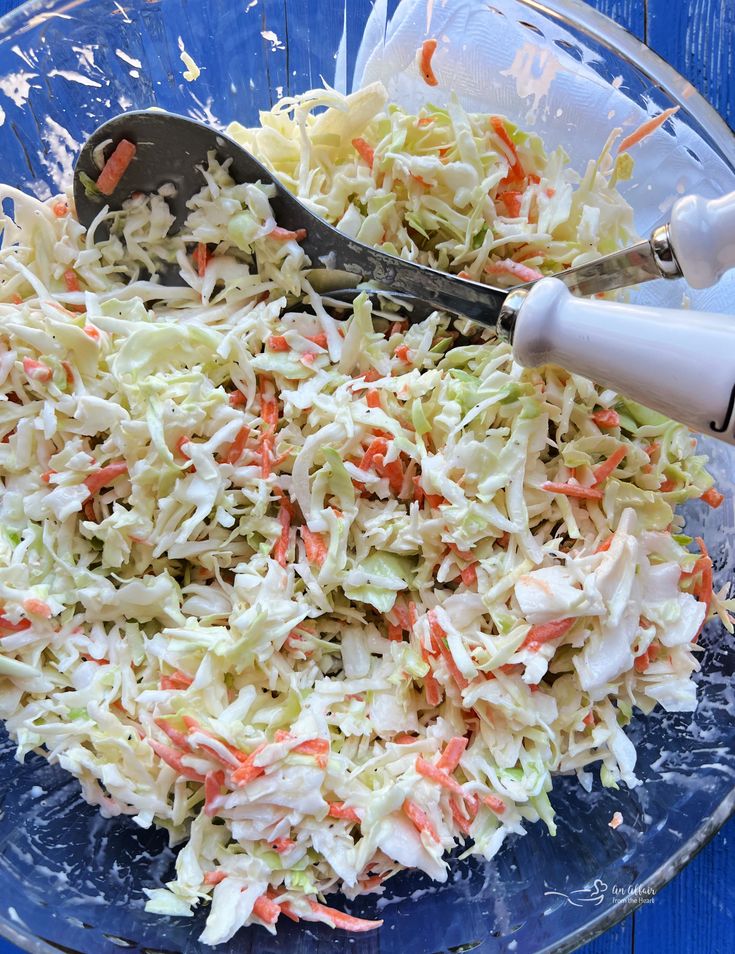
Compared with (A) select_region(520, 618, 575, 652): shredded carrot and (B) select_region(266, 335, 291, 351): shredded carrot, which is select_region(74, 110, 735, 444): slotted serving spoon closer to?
(B) select_region(266, 335, 291, 351): shredded carrot

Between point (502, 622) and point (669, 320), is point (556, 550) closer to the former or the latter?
point (502, 622)

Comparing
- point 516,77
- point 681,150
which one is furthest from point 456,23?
point 681,150

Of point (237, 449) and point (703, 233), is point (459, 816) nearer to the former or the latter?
point (237, 449)

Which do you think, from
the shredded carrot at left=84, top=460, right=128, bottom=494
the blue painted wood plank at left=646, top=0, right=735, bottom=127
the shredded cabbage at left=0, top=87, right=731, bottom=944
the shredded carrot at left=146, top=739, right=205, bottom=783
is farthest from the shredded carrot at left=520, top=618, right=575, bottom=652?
the blue painted wood plank at left=646, top=0, right=735, bottom=127

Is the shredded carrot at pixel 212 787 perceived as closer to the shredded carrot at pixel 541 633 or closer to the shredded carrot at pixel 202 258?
the shredded carrot at pixel 541 633

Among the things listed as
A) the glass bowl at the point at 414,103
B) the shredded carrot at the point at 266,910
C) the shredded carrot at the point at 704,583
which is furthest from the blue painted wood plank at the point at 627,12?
the shredded carrot at the point at 266,910

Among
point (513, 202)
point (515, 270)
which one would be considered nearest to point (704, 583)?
point (515, 270)
